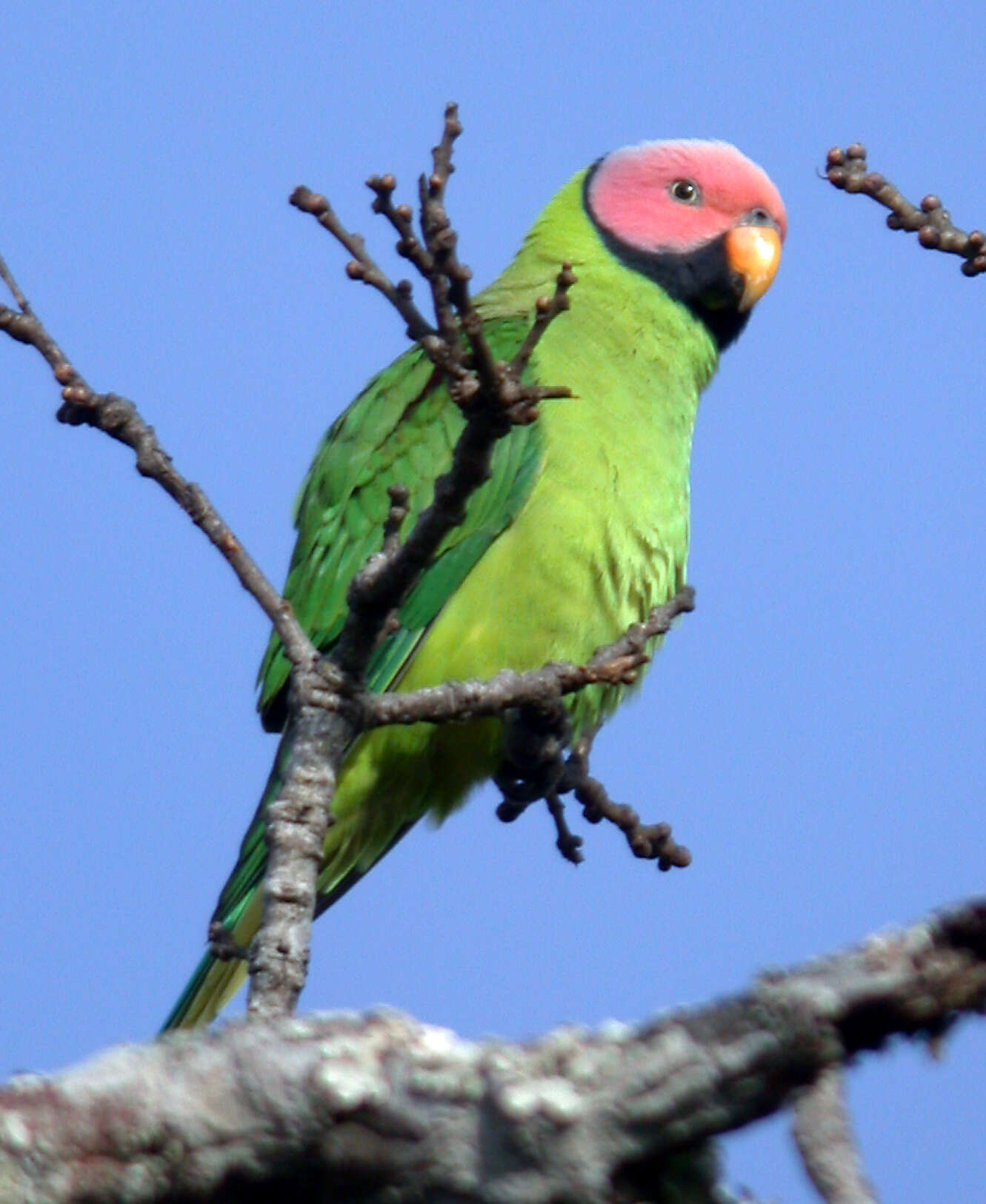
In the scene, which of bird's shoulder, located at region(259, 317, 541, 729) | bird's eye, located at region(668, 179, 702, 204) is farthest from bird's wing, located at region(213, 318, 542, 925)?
bird's eye, located at region(668, 179, 702, 204)

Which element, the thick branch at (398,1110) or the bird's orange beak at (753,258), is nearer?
the thick branch at (398,1110)

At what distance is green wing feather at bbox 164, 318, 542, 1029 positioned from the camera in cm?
449

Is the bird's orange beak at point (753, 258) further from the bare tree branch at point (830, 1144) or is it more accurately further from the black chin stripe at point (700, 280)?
the bare tree branch at point (830, 1144)

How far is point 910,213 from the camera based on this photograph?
3.16m

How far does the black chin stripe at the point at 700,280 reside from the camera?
18.1 feet

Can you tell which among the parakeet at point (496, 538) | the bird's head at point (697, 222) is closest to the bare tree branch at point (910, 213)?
the parakeet at point (496, 538)

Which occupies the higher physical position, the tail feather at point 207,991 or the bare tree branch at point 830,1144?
the tail feather at point 207,991

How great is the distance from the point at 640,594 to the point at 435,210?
214 cm

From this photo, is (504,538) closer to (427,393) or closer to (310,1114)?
(427,393)

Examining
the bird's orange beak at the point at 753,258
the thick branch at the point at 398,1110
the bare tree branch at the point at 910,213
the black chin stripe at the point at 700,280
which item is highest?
the bird's orange beak at the point at 753,258

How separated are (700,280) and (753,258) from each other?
22 cm

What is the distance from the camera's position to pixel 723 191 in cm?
579

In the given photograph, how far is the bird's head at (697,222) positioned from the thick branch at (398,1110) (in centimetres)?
398

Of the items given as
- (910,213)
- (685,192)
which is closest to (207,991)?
(910,213)
